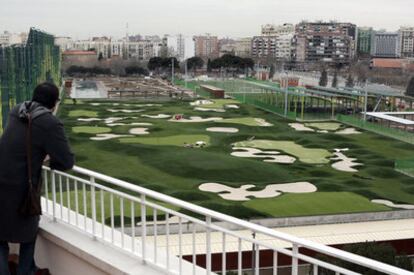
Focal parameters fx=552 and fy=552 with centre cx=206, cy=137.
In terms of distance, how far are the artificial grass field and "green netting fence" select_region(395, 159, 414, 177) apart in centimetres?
28

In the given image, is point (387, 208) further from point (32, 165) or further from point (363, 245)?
point (32, 165)

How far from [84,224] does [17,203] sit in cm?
69

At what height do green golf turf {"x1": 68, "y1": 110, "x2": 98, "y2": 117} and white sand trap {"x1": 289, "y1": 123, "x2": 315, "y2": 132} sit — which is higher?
green golf turf {"x1": 68, "y1": 110, "x2": 98, "y2": 117}

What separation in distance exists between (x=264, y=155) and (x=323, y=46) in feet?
253

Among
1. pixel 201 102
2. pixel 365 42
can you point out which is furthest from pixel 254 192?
pixel 365 42

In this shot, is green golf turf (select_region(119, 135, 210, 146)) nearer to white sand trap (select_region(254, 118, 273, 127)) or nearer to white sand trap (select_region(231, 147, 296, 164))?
white sand trap (select_region(231, 147, 296, 164))

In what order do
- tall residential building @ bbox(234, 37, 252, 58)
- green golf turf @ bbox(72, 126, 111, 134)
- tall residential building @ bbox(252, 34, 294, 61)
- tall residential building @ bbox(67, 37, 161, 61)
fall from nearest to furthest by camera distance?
1. green golf turf @ bbox(72, 126, 111, 134)
2. tall residential building @ bbox(252, 34, 294, 61)
3. tall residential building @ bbox(67, 37, 161, 61)
4. tall residential building @ bbox(234, 37, 252, 58)

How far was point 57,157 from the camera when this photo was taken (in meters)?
3.12

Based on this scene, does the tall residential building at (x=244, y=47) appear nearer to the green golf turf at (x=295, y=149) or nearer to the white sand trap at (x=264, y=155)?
the green golf turf at (x=295, y=149)

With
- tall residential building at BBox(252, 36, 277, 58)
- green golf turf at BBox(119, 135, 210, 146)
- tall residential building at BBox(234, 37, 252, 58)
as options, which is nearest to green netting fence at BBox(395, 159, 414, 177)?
green golf turf at BBox(119, 135, 210, 146)

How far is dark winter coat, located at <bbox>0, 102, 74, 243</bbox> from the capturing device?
3.08 meters

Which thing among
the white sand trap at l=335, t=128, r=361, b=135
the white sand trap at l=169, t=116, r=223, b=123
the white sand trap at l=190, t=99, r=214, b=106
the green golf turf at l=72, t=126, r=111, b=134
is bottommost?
the white sand trap at l=335, t=128, r=361, b=135

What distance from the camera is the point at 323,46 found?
93.3 m

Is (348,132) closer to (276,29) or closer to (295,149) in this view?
(295,149)
